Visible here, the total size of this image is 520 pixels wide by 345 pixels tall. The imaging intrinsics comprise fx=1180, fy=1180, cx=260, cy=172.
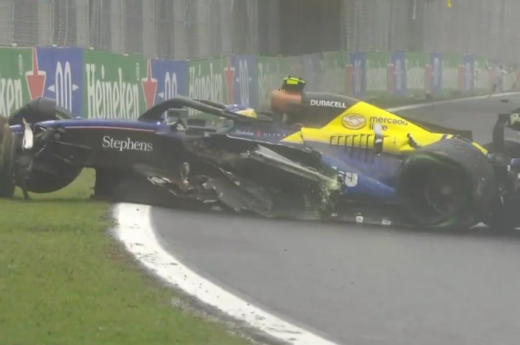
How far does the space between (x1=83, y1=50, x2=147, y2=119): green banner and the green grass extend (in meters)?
9.89

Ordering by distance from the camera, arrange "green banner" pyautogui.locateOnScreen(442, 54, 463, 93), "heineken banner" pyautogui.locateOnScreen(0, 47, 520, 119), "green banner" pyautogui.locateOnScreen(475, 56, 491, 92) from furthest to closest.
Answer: "green banner" pyautogui.locateOnScreen(475, 56, 491, 92), "green banner" pyautogui.locateOnScreen(442, 54, 463, 93), "heineken banner" pyautogui.locateOnScreen(0, 47, 520, 119)

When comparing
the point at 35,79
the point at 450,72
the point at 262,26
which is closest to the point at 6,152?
the point at 35,79

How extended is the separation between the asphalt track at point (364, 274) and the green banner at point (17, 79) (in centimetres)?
649

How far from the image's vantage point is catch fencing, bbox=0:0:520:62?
66.2 feet

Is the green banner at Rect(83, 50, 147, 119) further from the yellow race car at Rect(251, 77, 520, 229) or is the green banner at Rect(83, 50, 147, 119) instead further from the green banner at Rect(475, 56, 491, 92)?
the green banner at Rect(475, 56, 491, 92)

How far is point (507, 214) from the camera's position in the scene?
11.0m

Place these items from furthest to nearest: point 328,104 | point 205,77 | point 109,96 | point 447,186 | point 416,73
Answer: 1. point 416,73
2. point 205,77
3. point 109,96
4. point 328,104
5. point 447,186

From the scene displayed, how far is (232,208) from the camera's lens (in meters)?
11.4

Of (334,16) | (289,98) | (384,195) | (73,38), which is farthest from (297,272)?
(334,16)

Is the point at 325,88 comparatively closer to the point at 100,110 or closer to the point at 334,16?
the point at 334,16

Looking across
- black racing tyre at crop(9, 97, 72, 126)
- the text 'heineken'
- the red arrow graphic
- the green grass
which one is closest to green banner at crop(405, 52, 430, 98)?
the text 'heineken'

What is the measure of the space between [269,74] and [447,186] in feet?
66.3

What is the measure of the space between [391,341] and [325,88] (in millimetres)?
28133

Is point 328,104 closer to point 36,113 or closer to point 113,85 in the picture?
point 36,113
